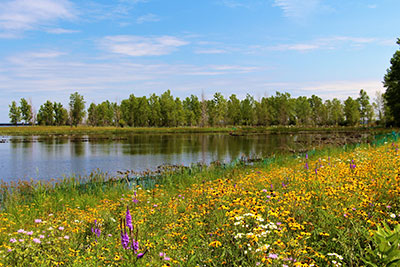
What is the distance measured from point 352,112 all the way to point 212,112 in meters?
39.0

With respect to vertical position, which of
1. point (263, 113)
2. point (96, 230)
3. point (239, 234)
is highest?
point (263, 113)

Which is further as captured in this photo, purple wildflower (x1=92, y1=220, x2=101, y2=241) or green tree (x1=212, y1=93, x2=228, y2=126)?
green tree (x1=212, y1=93, x2=228, y2=126)

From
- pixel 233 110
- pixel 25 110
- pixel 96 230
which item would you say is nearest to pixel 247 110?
pixel 233 110

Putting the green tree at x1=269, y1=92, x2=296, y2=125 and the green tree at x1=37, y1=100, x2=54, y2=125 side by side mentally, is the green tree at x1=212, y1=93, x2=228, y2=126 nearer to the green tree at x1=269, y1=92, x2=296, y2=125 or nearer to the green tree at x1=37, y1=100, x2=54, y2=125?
the green tree at x1=269, y1=92, x2=296, y2=125

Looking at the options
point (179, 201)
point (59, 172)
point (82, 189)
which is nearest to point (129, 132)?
point (59, 172)

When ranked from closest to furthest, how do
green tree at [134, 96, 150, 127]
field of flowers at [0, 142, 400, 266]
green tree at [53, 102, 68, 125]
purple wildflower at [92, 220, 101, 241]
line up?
field of flowers at [0, 142, 400, 266] → purple wildflower at [92, 220, 101, 241] → green tree at [134, 96, 150, 127] → green tree at [53, 102, 68, 125]

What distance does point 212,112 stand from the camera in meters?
88.2

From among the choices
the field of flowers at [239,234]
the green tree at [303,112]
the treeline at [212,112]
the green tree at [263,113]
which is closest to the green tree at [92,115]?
the treeline at [212,112]

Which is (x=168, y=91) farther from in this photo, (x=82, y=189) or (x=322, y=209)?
(x=322, y=209)

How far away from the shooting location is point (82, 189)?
35.7 ft

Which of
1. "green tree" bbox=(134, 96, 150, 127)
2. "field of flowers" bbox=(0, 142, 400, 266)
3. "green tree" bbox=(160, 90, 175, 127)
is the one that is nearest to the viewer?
"field of flowers" bbox=(0, 142, 400, 266)

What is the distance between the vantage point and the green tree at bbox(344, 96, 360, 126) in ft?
270

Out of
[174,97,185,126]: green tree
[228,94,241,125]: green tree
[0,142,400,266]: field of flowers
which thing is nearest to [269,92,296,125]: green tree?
[228,94,241,125]: green tree

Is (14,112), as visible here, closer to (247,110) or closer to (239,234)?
(247,110)
